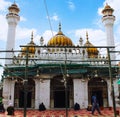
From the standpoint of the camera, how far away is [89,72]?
18.8 metres

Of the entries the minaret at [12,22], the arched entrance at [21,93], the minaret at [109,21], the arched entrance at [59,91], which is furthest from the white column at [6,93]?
the minaret at [109,21]

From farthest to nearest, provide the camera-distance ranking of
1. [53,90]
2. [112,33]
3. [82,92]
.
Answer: [112,33], [53,90], [82,92]

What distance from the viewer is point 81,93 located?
1877 cm

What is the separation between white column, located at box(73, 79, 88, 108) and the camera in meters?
18.5

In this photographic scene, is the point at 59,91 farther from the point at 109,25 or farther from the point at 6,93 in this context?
the point at 109,25

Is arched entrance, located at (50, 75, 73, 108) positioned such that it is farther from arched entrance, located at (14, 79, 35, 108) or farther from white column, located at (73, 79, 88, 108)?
arched entrance, located at (14, 79, 35, 108)

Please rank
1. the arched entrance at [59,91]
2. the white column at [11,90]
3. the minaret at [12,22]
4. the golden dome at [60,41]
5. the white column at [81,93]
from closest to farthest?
the white column at [81,93]
the white column at [11,90]
the arched entrance at [59,91]
the minaret at [12,22]
the golden dome at [60,41]

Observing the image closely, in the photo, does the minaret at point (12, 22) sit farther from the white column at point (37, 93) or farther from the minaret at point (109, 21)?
the minaret at point (109, 21)

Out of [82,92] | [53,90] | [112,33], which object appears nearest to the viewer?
[82,92]

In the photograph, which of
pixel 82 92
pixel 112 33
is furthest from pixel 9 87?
pixel 112 33

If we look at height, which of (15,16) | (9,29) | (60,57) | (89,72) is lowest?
(89,72)

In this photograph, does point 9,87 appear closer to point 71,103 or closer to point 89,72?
point 71,103

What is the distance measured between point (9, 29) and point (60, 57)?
623cm

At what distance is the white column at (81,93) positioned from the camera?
60.8 ft
